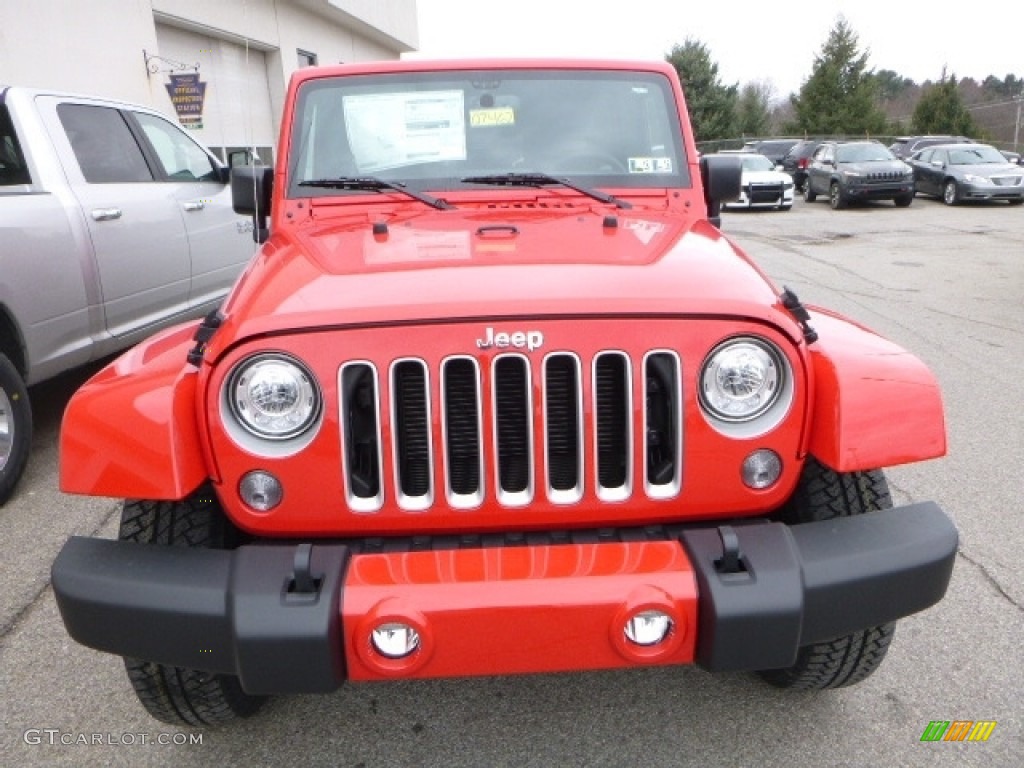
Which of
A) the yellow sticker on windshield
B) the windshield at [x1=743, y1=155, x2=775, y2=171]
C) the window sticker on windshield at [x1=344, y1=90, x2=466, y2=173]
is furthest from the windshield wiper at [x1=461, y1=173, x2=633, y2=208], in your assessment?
the windshield at [x1=743, y1=155, x2=775, y2=171]

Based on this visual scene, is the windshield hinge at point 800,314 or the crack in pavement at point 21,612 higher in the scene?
the windshield hinge at point 800,314

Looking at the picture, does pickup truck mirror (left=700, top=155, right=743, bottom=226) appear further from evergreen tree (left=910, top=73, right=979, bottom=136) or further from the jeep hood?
evergreen tree (left=910, top=73, right=979, bottom=136)

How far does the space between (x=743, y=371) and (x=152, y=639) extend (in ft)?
4.57

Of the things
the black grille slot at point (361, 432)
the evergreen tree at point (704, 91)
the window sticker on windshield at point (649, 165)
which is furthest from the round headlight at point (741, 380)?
the evergreen tree at point (704, 91)

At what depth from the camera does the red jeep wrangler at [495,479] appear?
5.73ft

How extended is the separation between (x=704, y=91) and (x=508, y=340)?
40.3m

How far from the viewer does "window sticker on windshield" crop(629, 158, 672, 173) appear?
3102 mm

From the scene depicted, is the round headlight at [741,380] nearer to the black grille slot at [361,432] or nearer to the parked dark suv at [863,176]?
the black grille slot at [361,432]

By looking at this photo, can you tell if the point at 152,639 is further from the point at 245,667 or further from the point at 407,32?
the point at 407,32

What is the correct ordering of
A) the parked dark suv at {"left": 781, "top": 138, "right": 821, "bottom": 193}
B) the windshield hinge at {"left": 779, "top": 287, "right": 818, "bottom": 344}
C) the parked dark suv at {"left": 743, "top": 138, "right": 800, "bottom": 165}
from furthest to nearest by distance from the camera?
the parked dark suv at {"left": 743, "top": 138, "right": 800, "bottom": 165} < the parked dark suv at {"left": 781, "top": 138, "right": 821, "bottom": 193} < the windshield hinge at {"left": 779, "top": 287, "right": 818, "bottom": 344}

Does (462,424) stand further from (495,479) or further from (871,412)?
(871,412)

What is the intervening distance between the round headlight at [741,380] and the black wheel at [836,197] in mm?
19183

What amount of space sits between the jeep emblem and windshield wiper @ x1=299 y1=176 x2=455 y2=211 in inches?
44.5

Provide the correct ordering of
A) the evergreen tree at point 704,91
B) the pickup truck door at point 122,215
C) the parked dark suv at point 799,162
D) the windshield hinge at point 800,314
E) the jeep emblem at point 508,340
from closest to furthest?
the jeep emblem at point 508,340 < the windshield hinge at point 800,314 < the pickup truck door at point 122,215 < the parked dark suv at point 799,162 < the evergreen tree at point 704,91
